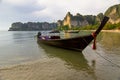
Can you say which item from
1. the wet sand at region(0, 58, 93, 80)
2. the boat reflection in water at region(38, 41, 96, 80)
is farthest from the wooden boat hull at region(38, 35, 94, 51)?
the wet sand at region(0, 58, 93, 80)

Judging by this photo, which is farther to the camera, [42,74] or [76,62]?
[76,62]

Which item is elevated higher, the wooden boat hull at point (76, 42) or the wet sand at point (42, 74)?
the wooden boat hull at point (76, 42)

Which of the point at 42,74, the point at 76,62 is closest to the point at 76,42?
Result: the point at 76,62

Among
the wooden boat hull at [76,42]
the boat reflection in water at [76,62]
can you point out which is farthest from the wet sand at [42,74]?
the wooden boat hull at [76,42]

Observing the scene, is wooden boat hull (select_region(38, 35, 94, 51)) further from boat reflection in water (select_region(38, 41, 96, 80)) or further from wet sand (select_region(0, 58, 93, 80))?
wet sand (select_region(0, 58, 93, 80))

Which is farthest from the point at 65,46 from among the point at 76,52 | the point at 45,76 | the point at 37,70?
the point at 45,76

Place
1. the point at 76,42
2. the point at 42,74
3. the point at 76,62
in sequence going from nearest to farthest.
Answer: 1. the point at 42,74
2. the point at 76,62
3. the point at 76,42

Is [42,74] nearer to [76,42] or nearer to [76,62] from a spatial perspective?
[76,62]

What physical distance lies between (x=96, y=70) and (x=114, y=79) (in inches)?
94.8

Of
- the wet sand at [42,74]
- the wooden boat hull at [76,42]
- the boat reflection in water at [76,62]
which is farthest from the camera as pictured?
the wooden boat hull at [76,42]

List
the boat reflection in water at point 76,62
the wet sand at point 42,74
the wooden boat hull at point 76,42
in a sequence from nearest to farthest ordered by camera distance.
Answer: the wet sand at point 42,74, the boat reflection in water at point 76,62, the wooden boat hull at point 76,42

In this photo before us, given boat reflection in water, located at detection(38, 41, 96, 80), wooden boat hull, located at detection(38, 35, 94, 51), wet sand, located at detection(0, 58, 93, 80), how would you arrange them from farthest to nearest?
wooden boat hull, located at detection(38, 35, 94, 51), boat reflection in water, located at detection(38, 41, 96, 80), wet sand, located at detection(0, 58, 93, 80)

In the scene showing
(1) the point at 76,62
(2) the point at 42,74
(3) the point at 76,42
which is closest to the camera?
(2) the point at 42,74

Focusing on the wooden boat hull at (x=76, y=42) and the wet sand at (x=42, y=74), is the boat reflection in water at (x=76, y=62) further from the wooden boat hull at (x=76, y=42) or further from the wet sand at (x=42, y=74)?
the wet sand at (x=42, y=74)
